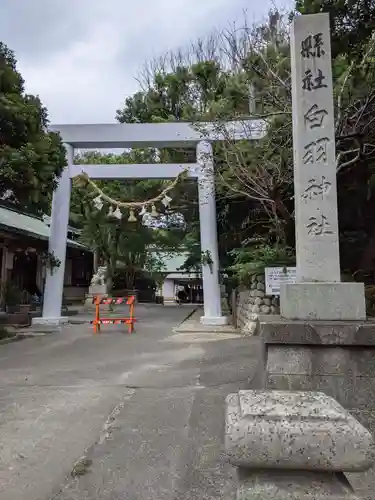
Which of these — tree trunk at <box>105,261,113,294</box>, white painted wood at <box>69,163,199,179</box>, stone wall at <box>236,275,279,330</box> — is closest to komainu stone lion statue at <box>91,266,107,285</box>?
tree trunk at <box>105,261,113,294</box>

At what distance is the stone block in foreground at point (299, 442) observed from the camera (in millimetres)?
1522

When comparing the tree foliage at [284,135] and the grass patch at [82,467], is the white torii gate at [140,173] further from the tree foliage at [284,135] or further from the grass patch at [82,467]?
the grass patch at [82,467]

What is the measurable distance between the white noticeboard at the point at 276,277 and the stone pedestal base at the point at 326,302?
5.87 meters

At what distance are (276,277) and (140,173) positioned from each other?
587 centimetres

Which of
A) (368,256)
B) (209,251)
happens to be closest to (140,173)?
(209,251)

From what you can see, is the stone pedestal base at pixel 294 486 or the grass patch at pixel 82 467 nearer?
the stone pedestal base at pixel 294 486

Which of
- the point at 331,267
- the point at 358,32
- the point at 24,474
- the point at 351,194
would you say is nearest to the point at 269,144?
the point at 351,194

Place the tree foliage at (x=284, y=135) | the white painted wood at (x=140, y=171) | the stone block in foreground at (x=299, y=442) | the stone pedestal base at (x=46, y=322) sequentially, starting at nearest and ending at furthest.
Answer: the stone block in foreground at (x=299, y=442)
the tree foliage at (x=284, y=135)
the white painted wood at (x=140, y=171)
the stone pedestal base at (x=46, y=322)

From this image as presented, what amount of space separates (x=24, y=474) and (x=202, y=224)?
35.4 feet

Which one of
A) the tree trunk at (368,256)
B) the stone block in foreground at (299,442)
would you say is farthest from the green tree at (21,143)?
the stone block in foreground at (299,442)

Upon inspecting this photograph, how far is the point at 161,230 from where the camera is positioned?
2477cm

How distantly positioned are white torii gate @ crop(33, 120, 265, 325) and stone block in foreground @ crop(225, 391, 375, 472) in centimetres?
1144

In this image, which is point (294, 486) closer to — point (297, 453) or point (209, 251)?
point (297, 453)

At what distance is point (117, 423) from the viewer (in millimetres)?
4344
